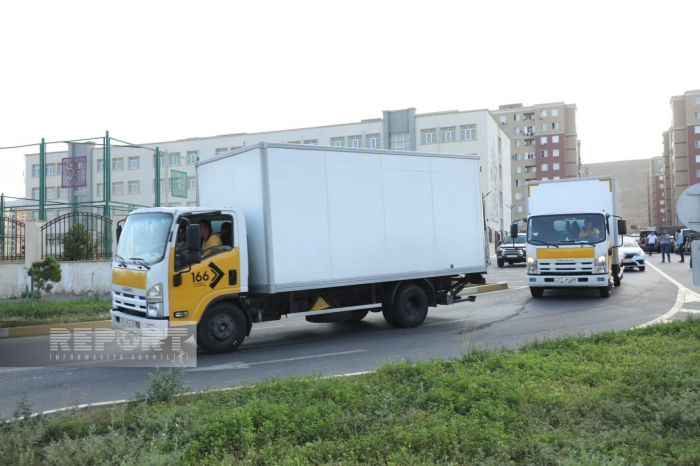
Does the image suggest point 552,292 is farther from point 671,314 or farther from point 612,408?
point 612,408

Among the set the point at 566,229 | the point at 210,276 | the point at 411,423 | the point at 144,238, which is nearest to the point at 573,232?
the point at 566,229

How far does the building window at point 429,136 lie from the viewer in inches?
2785

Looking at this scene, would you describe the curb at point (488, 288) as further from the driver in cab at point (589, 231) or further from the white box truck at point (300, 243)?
the white box truck at point (300, 243)

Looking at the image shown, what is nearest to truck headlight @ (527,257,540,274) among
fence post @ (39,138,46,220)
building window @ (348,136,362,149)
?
fence post @ (39,138,46,220)

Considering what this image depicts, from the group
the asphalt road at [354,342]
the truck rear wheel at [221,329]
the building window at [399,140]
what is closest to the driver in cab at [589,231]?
the asphalt road at [354,342]

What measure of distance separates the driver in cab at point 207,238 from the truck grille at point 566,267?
9539 mm

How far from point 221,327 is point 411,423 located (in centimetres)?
497

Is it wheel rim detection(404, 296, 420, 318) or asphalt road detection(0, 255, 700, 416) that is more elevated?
wheel rim detection(404, 296, 420, 318)

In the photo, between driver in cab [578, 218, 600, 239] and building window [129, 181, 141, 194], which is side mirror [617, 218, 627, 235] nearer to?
driver in cab [578, 218, 600, 239]

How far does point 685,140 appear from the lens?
112500 mm

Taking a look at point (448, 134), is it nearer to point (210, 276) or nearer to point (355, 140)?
point (355, 140)

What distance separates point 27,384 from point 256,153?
15.0ft

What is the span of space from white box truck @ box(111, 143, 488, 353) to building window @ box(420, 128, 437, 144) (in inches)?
2329

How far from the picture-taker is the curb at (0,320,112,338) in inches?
479
